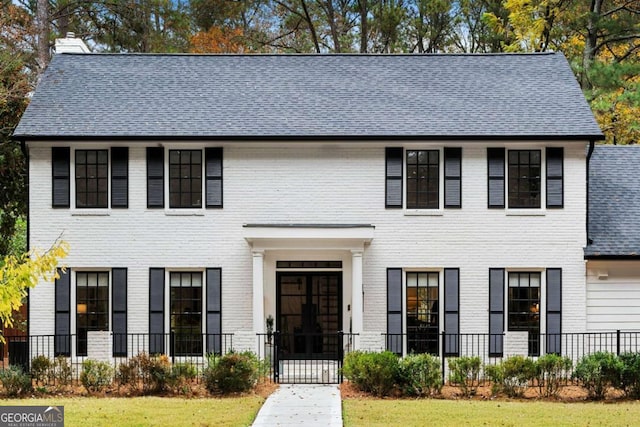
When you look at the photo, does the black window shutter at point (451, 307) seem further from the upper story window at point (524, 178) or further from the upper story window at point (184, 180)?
the upper story window at point (184, 180)

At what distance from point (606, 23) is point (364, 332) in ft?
57.5

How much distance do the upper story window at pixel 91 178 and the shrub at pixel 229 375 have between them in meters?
5.95

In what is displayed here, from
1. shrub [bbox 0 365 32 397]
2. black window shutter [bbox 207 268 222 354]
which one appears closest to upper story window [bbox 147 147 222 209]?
black window shutter [bbox 207 268 222 354]

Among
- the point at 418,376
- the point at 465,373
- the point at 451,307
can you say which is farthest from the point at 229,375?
the point at 451,307

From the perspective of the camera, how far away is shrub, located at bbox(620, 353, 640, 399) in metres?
18.8

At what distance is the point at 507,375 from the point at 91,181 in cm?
1081

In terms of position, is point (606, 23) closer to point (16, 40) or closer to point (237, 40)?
point (237, 40)

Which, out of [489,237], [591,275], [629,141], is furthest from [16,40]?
[629,141]

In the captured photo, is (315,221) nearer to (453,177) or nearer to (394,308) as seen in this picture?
(394,308)

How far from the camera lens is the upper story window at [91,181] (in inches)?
926

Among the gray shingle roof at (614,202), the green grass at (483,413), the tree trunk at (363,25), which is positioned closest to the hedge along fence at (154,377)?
the green grass at (483,413)

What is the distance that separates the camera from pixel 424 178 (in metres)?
23.5

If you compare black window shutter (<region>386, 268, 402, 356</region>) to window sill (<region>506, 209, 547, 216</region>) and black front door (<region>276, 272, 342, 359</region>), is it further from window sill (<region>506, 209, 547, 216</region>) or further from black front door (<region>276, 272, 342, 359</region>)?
window sill (<region>506, 209, 547, 216</region>)

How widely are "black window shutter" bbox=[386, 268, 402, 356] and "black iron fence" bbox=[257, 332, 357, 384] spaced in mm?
1014
